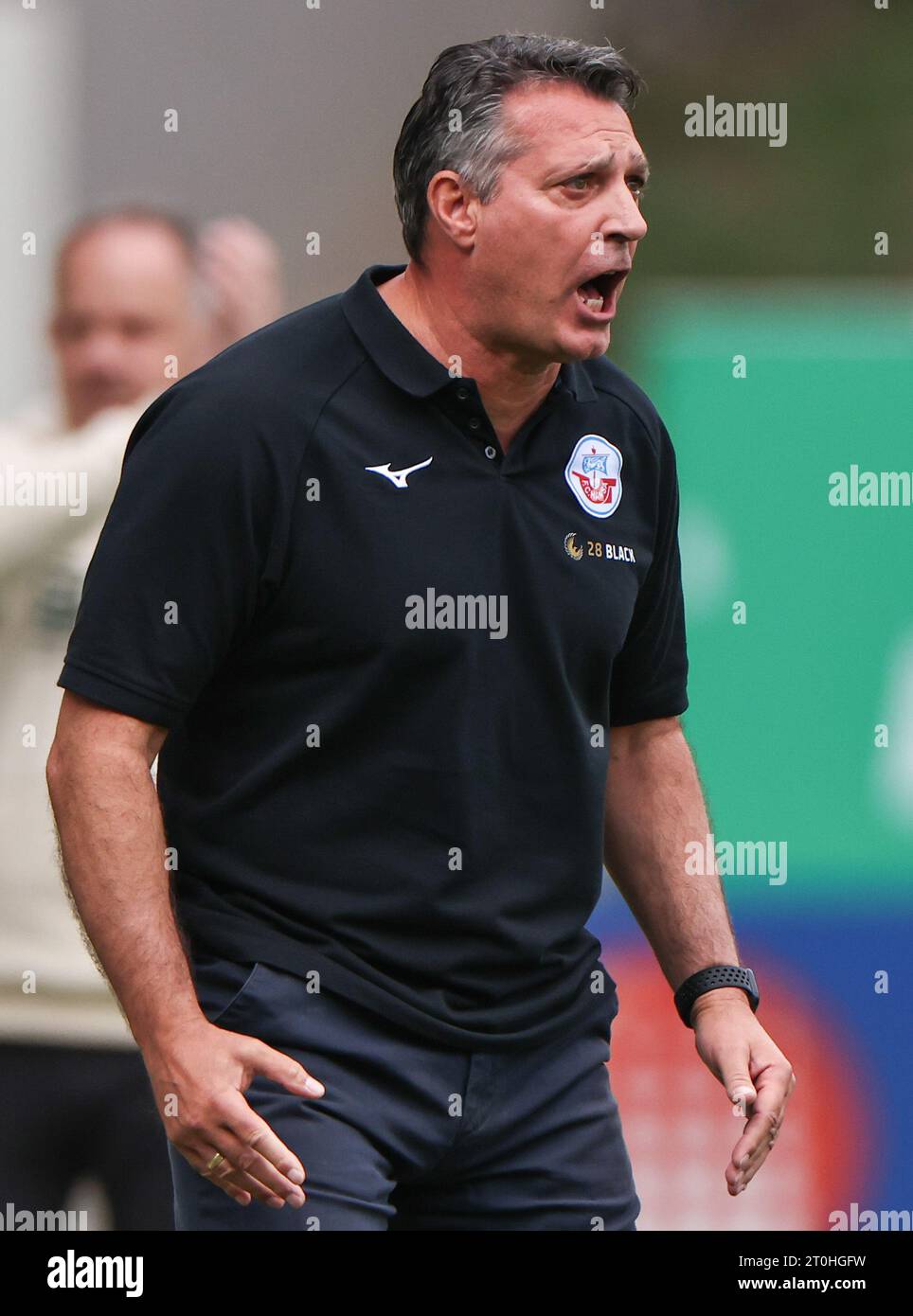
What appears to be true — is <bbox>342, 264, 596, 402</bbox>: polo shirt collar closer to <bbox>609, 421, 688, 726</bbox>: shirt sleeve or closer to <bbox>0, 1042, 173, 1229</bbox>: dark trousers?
<bbox>609, 421, 688, 726</bbox>: shirt sleeve

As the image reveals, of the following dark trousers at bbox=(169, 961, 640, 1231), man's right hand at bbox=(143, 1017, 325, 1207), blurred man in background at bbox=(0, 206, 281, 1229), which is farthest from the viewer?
blurred man in background at bbox=(0, 206, 281, 1229)

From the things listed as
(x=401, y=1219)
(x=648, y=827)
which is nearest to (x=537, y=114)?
(x=648, y=827)

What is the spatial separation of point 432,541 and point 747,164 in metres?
2.17

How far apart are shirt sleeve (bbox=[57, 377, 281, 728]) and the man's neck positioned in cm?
32

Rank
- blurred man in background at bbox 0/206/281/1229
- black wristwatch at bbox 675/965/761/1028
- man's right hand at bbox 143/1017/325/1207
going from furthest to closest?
blurred man in background at bbox 0/206/281/1229 < black wristwatch at bbox 675/965/761/1028 < man's right hand at bbox 143/1017/325/1207

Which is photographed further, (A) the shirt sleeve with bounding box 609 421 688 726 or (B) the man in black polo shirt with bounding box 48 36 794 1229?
(A) the shirt sleeve with bounding box 609 421 688 726

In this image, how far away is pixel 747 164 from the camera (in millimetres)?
3910

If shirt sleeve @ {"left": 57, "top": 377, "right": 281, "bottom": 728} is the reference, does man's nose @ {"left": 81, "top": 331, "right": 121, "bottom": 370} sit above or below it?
above

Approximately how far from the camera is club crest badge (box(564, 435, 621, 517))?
2238mm

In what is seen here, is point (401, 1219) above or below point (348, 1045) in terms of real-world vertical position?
below

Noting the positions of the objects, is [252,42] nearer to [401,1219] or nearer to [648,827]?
[648,827]

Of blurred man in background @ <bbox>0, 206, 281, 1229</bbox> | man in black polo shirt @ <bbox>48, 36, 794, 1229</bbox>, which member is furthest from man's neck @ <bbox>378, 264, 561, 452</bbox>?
blurred man in background @ <bbox>0, 206, 281, 1229</bbox>

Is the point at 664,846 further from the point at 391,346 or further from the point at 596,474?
the point at 391,346

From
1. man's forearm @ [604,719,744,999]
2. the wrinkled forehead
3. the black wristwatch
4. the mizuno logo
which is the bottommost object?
the black wristwatch
